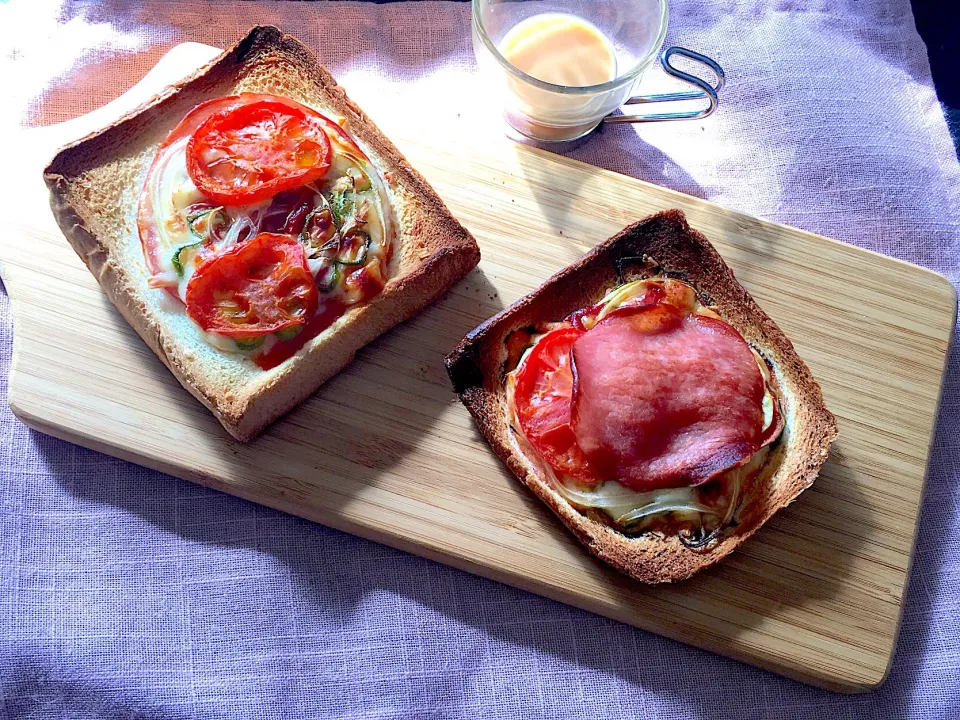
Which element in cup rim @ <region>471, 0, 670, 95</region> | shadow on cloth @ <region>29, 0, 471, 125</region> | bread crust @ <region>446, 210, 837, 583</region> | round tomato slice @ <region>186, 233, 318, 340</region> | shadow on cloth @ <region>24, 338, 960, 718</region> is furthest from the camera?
shadow on cloth @ <region>29, 0, 471, 125</region>

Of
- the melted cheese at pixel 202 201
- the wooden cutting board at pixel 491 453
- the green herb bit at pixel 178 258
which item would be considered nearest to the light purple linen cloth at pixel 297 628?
the wooden cutting board at pixel 491 453

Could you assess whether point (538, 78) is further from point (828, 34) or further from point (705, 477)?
point (705, 477)

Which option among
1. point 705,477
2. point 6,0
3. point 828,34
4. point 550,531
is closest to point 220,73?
point 6,0

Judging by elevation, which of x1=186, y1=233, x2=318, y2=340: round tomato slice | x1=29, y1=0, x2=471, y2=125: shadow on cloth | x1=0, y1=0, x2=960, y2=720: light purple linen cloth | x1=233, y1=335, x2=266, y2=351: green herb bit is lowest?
x1=0, y1=0, x2=960, y2=720: light purple linen cloth

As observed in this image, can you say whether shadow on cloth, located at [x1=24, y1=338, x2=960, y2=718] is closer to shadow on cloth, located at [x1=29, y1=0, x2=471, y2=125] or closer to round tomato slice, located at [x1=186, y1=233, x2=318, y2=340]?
round tomato slice, located at [x1=186, y1=233, x2=318, y2=340]

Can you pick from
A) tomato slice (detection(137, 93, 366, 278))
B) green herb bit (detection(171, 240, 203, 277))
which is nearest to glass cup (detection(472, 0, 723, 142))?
tomato slice (detection(137, 93, 366, 278))

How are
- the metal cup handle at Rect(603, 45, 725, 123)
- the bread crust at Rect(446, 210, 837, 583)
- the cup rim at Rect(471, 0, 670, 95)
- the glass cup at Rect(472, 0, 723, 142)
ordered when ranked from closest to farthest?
the bread crust at Rect(446, 210, 837, 583)
the cup rim at Rect(471, 0, 670, 95)
the glass cup at Rect(472, 0, 723, 142)
the metal cup handle at Rect(603, 45, 725, 123)

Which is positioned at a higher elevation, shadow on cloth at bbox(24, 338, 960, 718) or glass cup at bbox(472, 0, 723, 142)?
glass cup at bbox(472, 0, 723, 142)

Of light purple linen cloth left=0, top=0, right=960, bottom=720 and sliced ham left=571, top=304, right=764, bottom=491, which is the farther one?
light purple linen cloth left=0, top=0, right=960, bottom=720

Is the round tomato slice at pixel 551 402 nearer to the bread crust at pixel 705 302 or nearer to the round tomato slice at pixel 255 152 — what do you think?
the bread crust at pixel 705 302
